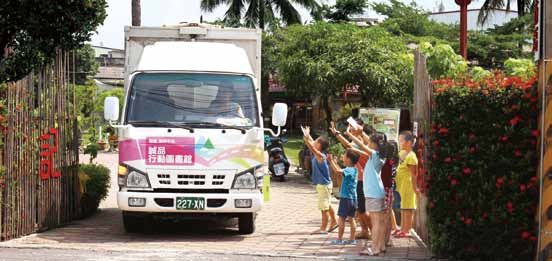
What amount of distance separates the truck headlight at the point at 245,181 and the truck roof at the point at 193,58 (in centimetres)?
156

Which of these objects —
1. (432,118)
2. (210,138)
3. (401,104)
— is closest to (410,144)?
(432,118)

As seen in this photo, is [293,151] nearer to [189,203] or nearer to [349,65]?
[349,65]

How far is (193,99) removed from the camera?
37.5 ft

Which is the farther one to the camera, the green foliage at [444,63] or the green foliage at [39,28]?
the green foliage at [444,63]

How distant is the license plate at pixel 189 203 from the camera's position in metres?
10.8

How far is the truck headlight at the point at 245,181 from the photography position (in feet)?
36.2

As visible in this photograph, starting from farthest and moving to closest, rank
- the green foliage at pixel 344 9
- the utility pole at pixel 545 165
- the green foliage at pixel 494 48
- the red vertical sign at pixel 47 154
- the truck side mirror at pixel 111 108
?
the green foliage at pixel 344 9, the green foliage at pixel 494 48, the red vertical sign at pixel 47 154, the truck side mirror at pixel 111 108, the utility pole at pixel 545 165

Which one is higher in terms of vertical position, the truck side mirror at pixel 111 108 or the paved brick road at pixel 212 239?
the truck side mirror at pixel 111 108

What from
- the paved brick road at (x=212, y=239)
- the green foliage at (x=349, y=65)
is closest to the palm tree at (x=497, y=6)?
the green foliage at (x=349, y=65)

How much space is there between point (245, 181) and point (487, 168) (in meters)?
3.38

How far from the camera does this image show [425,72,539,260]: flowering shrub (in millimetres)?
9055

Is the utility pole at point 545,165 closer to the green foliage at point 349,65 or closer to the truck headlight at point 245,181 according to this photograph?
the truck headlight at point 245,181

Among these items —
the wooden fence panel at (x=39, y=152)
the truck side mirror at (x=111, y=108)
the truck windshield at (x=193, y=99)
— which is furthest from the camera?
the truck windshield at (x=193, y=99)

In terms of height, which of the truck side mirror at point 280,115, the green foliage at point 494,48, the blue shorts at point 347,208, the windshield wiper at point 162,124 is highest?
the green foliage at point 494,48
